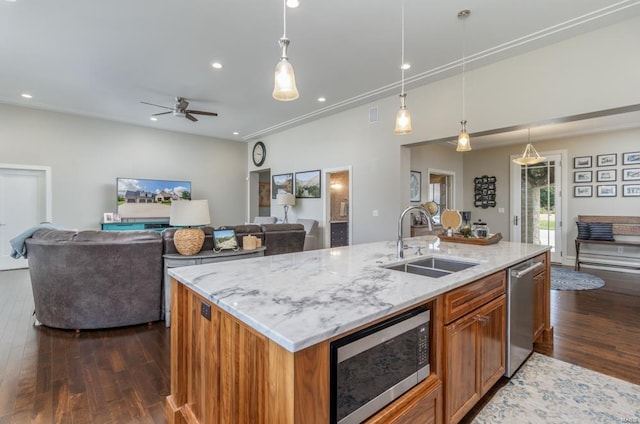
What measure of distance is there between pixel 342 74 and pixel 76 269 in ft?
13.0

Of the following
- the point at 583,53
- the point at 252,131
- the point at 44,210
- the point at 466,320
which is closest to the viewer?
the point at 466,320

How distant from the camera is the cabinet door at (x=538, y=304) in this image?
2.54 m

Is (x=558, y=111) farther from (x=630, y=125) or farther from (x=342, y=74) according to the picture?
(x=630, y=125)

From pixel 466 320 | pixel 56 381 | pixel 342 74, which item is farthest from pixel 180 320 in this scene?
pixel 342 74

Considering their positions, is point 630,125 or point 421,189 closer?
point 630,125

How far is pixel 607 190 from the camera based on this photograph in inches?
227

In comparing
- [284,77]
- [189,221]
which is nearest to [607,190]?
[284,77]

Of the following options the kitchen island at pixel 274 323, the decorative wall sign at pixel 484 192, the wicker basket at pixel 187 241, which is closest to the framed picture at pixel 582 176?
the decorative wall sign at pixel 484 192

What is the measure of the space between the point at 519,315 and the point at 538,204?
5.65m

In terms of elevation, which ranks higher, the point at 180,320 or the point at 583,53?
the point at 583,53

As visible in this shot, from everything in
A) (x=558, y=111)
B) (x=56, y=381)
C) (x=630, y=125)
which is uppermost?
(x=630, y=125)

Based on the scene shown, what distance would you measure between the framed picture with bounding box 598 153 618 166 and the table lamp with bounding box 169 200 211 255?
728cm

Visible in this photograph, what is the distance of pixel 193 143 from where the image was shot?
7.76 metres

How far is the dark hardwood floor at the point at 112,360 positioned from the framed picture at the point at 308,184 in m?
4.08
